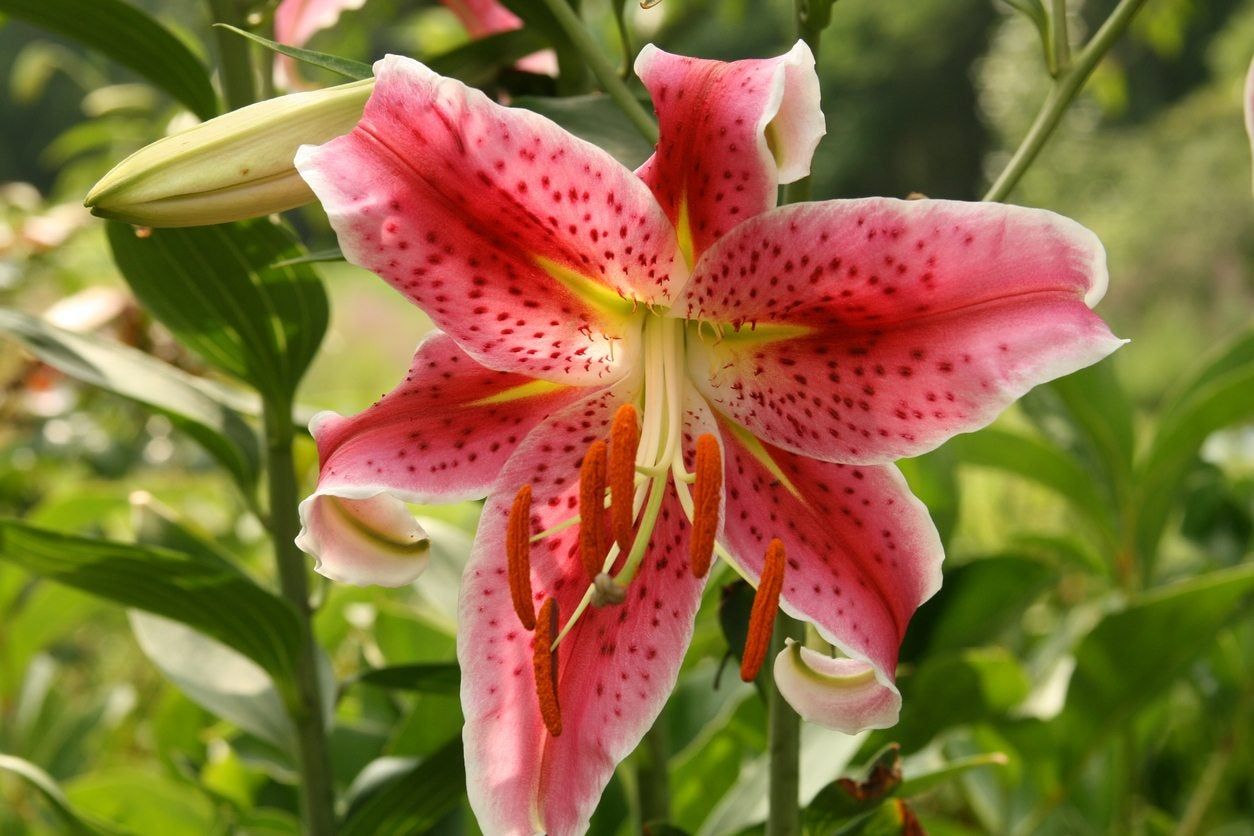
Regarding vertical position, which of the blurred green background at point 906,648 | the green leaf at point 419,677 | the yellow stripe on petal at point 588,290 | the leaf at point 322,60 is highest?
the leaf at point 322,60

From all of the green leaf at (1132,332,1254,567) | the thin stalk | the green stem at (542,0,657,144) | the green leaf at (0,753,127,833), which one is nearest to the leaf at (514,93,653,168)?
the green stem at (542,0,657,144)

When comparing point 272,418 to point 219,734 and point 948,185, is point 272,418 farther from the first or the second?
point 948,185

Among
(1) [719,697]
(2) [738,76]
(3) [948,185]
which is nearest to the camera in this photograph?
(2) [738,76]

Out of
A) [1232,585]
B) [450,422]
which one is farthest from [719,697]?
[450,422]

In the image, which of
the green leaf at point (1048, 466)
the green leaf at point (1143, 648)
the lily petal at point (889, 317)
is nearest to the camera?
the lily petal at point (889, 317)

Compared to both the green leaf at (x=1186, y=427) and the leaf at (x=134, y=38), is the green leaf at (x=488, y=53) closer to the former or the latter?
the leaf at (x=134, y=38)

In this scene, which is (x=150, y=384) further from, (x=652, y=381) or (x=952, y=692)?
(x=952, y=692)

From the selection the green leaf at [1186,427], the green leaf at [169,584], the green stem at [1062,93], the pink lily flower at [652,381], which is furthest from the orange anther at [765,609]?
the green leaf at [1186,427]
